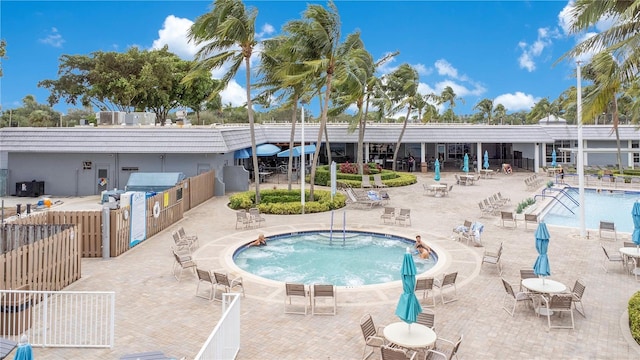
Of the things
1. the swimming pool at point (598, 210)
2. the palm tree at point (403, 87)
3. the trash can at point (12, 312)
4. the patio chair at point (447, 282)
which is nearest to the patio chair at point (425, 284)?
the patio chair at point (447, 282)

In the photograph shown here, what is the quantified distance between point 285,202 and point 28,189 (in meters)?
15.6

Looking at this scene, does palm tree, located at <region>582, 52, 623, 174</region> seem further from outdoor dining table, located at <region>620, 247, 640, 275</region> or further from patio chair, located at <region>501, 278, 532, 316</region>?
patio chair, located at <region>501, 278, 532, 316</region>

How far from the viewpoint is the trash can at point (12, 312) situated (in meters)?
8.37

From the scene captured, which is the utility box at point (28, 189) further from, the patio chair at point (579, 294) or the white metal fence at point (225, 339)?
the patio chair at point (579, 294)

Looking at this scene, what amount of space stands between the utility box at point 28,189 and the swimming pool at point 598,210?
27.6 meters

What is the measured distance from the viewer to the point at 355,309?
10.1 meters

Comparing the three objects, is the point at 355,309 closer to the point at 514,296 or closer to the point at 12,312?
the point at 514,296

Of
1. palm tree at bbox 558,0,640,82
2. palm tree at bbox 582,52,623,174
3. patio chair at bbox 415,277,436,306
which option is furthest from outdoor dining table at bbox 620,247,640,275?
patio chair at bbox 415,277,436,306

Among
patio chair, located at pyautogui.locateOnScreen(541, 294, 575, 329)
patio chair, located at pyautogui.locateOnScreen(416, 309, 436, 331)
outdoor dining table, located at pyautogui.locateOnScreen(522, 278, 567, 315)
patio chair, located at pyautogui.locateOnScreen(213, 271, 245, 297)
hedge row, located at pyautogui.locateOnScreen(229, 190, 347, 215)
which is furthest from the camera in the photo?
hedge row, located at pyautogui.locateOnScreen(229, 190, 347, 215)

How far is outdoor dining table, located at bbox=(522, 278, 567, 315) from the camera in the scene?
9.64 metres

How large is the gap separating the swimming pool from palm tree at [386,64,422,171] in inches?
527

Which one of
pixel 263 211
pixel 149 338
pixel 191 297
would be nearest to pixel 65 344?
pixel 149 338

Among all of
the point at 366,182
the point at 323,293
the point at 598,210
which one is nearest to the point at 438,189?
the point at 366,182

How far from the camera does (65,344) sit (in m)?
8.23
